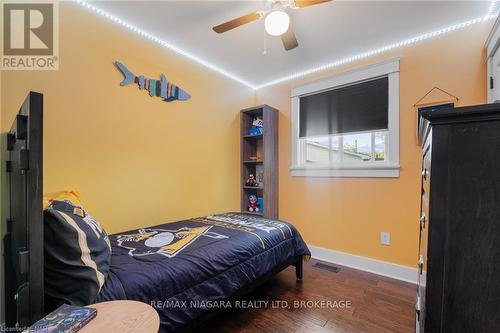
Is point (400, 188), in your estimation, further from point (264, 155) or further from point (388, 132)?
point (264, 155)

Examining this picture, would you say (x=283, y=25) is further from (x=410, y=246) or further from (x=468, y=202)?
(x=410, y=246)

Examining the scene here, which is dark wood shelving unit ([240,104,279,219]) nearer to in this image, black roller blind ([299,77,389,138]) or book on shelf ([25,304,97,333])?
black roller blind ([299,77,389,138])

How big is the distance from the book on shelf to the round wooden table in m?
0.02

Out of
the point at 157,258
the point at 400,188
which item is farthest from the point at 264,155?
the point at 157,258

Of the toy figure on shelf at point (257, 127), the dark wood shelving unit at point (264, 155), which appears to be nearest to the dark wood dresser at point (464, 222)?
the dark wood shelving unit at point (264, 155)

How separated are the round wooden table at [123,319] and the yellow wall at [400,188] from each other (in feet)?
8.14

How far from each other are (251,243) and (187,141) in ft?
5.09

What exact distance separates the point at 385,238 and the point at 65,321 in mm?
2800

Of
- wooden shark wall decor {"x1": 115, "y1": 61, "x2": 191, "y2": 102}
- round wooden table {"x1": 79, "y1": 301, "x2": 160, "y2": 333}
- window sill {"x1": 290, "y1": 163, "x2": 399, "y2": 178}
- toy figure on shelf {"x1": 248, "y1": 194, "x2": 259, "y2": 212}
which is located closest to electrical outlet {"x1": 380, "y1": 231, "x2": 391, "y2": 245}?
window sill {"x1": 290, "y1": 163, "x2": 399, "y2": 178}

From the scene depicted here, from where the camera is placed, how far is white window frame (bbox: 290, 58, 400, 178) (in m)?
2.44

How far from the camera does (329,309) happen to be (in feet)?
6.05

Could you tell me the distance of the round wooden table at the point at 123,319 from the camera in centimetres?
78

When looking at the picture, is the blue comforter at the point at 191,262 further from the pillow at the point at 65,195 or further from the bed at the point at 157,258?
the pillow at the point at 65,195

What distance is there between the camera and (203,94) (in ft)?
9.58
